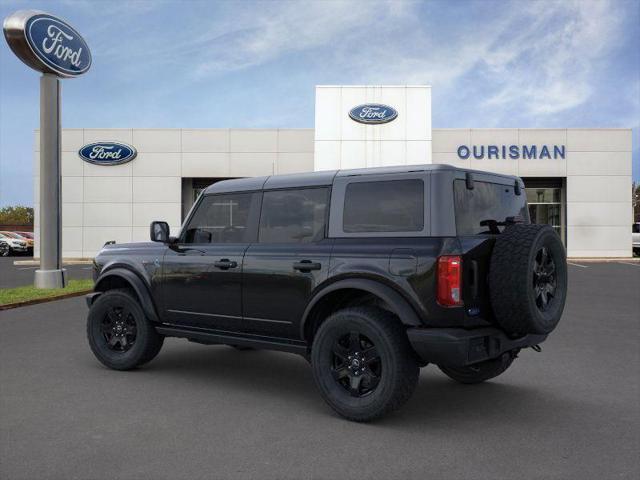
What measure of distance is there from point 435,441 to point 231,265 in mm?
2290

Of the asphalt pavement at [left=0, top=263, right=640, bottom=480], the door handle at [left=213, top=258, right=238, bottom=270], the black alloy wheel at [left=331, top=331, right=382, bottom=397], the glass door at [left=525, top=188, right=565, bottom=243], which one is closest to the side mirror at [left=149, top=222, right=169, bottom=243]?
the door handle at [left=213, top=258, right=238, bottom=270]

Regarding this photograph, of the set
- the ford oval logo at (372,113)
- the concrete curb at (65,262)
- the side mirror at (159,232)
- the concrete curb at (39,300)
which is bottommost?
the concrete curb at (39,300)

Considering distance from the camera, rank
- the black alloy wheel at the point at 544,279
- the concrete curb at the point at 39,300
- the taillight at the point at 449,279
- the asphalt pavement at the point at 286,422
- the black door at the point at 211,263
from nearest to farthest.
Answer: the asphalt pavement at the point at 286,422
the taillight at the point at 449,279
the black alloy wheel at the point at 544,279
the black door at the point at 211,263
the concrete curb at the point at 39,300

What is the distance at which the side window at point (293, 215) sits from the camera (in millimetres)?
4891

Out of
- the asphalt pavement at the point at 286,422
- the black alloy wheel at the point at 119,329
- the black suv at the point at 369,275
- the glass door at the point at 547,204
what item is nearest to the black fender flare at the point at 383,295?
the black suv at the point at 369,275

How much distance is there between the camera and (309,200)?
4.99 m

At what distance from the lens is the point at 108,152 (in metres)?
28.9

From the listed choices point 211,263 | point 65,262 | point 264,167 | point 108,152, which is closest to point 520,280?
point 211,263

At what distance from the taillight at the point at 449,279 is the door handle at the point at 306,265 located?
103 cm

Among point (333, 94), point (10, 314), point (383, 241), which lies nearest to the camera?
point (383, 241)

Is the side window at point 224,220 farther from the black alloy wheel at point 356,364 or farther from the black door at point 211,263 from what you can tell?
the black alloy wheel at point 356,364

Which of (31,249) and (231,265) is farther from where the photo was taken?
(31,249)

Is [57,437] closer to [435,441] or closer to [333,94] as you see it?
[435,441]

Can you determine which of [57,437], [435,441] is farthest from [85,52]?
[435,441]
